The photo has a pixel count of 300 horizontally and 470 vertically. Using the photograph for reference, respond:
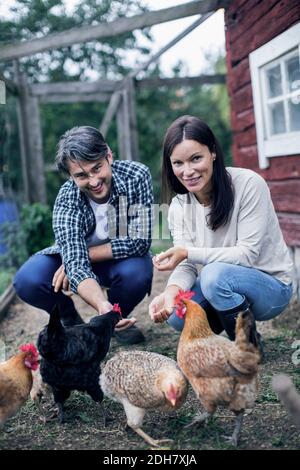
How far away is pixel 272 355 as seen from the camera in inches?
136

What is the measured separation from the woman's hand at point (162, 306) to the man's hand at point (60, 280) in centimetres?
82

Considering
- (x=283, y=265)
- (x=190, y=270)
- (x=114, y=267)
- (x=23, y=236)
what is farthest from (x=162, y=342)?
(x=23, y=236)

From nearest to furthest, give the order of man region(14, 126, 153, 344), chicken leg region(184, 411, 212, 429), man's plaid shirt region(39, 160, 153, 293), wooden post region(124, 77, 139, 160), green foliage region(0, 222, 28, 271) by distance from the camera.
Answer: chicken leg region(184, 411, 212, 429), man region(14, 126, 153, 344), man's plaid shirt region(39, 160, 153, 293), green foliage region(0, 222, 28, 271), wooden post region(124, 77, 139, 160)

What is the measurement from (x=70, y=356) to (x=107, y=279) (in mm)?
1102

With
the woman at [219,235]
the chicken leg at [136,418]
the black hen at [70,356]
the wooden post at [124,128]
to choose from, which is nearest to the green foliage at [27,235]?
the wooden post at [124,128]

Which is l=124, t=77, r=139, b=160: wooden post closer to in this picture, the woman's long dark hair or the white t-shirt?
the white t-shirt

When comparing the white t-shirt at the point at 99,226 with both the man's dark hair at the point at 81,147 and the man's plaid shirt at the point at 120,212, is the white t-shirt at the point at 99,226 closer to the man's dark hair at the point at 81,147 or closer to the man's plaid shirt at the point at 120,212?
the man's plaid shirt at the point at 120,212

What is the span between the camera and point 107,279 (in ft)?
12.1

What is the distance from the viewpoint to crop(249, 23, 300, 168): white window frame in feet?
13.8

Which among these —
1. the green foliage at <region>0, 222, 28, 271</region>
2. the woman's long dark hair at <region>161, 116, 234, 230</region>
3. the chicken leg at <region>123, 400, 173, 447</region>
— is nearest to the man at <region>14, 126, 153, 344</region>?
the woman's long dark hair at <region>161, 116, 234, 230</region>

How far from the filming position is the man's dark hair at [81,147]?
3.10 meters

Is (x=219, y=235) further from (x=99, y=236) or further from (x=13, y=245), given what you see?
(x=13, y=245)

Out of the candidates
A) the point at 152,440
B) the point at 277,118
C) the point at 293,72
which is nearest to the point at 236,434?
Result: the point at 152,440

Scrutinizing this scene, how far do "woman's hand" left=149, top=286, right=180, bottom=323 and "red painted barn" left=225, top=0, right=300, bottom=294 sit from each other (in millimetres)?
2013
